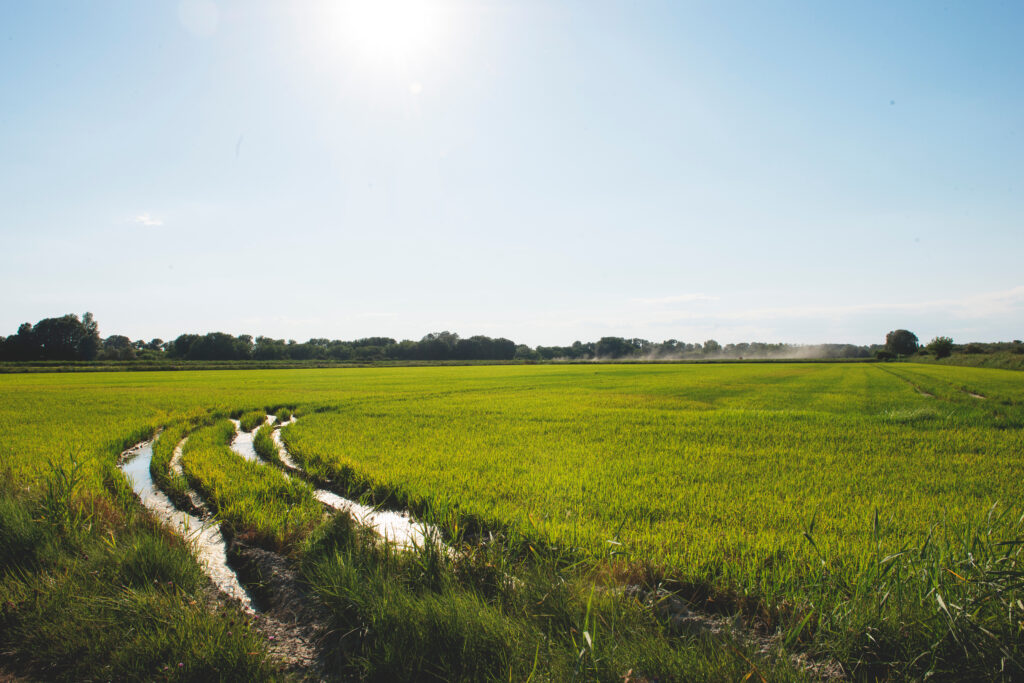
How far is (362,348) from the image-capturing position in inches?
4663

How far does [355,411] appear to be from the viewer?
16.6 meters

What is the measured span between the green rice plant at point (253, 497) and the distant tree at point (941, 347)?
133124 millimetres

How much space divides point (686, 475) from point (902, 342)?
159311mm

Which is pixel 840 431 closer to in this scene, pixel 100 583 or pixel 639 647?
pixel 639 647

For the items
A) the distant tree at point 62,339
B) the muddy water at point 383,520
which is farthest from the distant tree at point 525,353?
the muddy water at point 383,520

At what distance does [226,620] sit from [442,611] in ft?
5.21

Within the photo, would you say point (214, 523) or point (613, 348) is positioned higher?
point (613, 348)

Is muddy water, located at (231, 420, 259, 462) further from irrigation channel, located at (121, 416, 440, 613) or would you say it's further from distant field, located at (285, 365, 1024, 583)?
distant field, located at (285, 365, 1024, 583)

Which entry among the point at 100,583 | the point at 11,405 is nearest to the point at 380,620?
the point at 100,583

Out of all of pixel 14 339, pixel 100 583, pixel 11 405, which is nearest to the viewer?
pixel 100 583

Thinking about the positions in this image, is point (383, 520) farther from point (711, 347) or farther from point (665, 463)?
point (711, 347)

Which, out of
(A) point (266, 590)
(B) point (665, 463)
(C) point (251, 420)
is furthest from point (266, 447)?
(B) point (665, 463)

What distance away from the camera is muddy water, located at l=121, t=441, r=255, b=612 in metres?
4.46

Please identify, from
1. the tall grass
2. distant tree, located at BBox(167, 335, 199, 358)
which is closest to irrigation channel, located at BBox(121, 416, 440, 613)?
the tall grass
